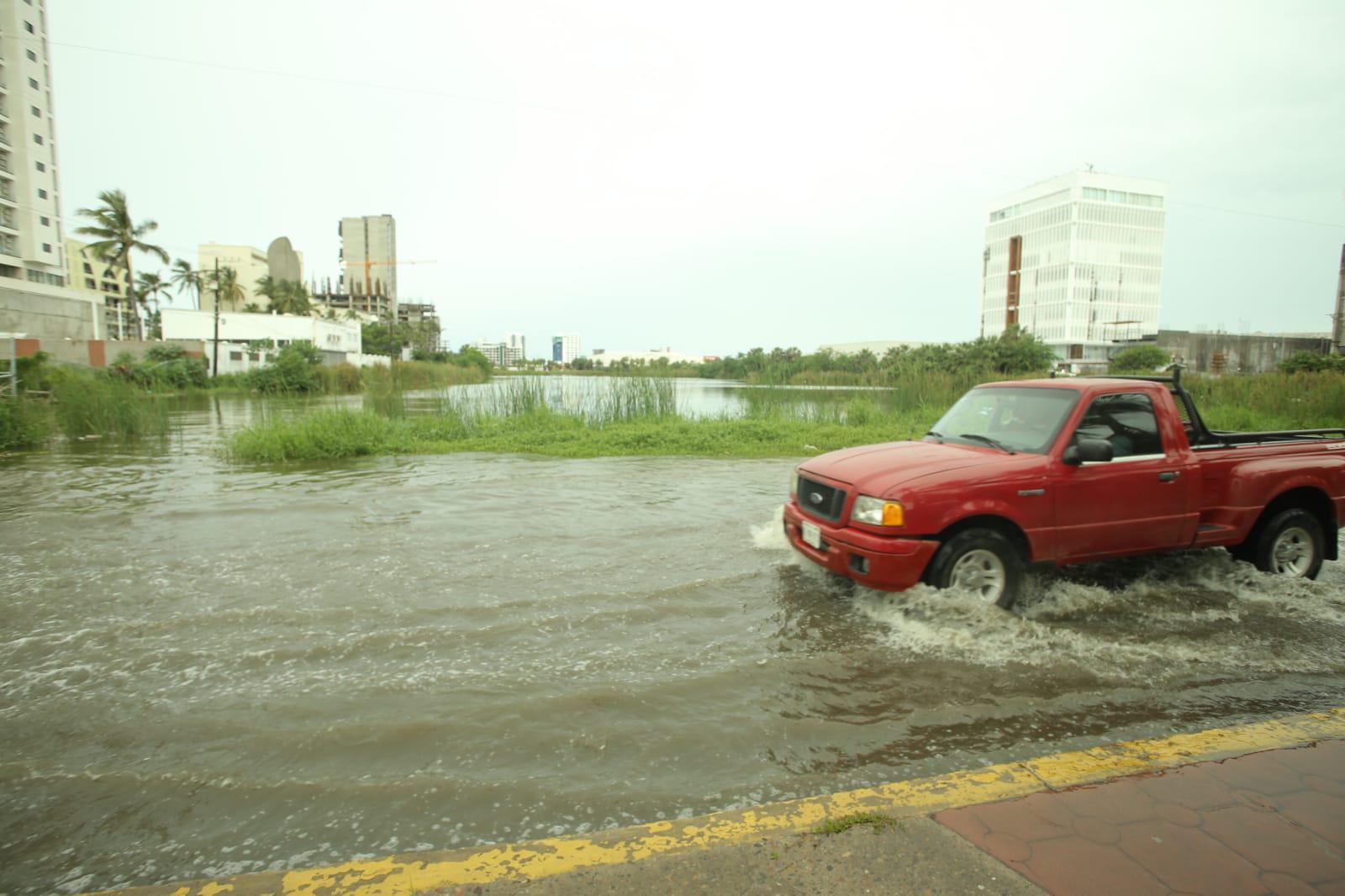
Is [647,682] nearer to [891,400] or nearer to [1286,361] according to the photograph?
[891,400]

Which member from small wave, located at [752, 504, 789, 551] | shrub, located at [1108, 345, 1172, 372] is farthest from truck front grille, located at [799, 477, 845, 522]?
shrub, located at [1108, 345, 1172, 372]

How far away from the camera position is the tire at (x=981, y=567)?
4824 mm

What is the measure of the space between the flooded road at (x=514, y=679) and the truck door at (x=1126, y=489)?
57 centimetres

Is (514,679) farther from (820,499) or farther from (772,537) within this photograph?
(772,537)

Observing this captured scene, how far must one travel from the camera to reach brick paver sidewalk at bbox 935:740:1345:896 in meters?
2.31

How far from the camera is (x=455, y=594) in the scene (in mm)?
5578

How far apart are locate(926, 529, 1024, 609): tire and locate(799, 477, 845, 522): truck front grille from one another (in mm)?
764

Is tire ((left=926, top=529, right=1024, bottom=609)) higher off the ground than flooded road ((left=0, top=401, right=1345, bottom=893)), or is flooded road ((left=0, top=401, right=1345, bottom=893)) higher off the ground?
tire ((left=926, top=529, right=1024, bottom=609))

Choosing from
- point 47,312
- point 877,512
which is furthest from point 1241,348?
point 47,312

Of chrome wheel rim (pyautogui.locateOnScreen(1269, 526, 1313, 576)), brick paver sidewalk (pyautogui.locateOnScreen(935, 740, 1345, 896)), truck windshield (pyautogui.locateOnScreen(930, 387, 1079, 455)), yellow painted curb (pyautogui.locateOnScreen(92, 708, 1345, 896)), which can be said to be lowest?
yellow painted curb (pyautogui.locateOnScreen(92, 708, 1345, 896))

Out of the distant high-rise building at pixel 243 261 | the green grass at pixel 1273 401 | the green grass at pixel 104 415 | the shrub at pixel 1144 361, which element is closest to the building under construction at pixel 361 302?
the distant high-rise building at pixel 243 261

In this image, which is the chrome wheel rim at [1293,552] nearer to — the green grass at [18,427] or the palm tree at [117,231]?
the green grass at [18,427]

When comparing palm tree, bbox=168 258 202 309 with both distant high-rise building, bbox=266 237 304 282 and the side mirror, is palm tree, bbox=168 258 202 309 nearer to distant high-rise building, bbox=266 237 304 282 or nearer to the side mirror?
distant high-rise building, bbox=266 237 304 282

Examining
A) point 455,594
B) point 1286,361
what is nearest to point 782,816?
point 455,594
